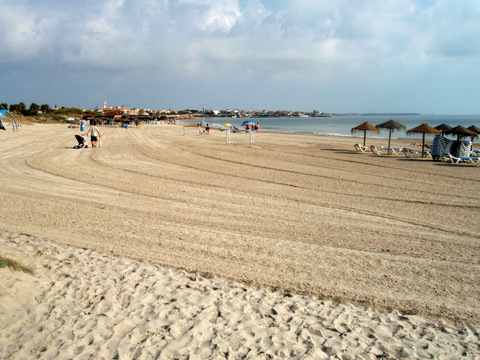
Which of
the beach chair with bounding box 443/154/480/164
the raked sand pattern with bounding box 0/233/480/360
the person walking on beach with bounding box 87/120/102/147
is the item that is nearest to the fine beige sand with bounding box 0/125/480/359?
the raked sand pattern with bounding box 0/233/480/360

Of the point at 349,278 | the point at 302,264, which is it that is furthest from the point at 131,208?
the point at 349,278

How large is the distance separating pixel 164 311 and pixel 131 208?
12.7 feet

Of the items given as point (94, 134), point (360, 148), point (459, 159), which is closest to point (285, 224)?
point (459, 159)

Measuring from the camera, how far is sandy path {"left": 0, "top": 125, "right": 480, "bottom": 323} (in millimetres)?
4152

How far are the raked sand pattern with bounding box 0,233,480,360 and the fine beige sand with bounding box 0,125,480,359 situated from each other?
0.01 metres

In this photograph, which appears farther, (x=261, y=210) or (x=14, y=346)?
(x=261, y=210)

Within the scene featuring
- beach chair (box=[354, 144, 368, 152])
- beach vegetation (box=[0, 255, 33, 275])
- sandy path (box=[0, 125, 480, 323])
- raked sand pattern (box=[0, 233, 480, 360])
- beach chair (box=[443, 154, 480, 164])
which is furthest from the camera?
beach chair (box=[354, 144, 368, 152])

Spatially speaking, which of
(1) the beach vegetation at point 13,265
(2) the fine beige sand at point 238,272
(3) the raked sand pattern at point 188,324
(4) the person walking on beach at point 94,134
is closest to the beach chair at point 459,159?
(2) the fine beige sand at point 238,272

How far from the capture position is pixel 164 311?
3.43m

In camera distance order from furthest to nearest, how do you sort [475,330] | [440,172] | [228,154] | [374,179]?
A: [228,154]
[440,172]
[374,179]
[475,330]

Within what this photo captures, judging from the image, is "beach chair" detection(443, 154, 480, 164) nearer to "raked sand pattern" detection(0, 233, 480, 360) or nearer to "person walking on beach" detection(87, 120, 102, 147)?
"raked sand pattern" detection(0, 233, 480, 360)

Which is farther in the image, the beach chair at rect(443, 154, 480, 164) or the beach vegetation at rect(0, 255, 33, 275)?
the beach chair at rect(443, 154, 480, 164)

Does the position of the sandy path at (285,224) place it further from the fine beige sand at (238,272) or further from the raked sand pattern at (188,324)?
the raked sand pattern at (188,324)

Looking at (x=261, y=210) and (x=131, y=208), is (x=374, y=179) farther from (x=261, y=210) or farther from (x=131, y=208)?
(x=131, y=208)
